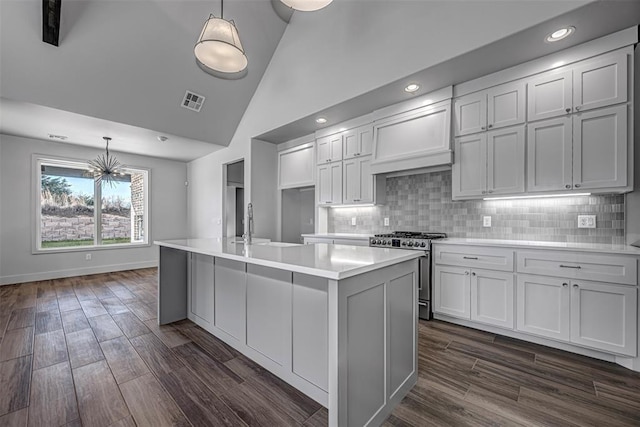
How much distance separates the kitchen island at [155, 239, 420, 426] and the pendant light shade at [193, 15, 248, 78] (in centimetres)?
171

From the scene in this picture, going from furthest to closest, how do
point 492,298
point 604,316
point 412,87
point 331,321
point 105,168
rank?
1. point 105,168
2. point 412,87
3. point 492,298
4. point 604,316
5. point 331,321

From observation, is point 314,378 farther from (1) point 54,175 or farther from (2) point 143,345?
(1) point 54,175

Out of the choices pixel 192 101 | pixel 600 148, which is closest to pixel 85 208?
pixel 192 101

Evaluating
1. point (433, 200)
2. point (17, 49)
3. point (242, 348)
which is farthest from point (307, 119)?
point (17, 49)

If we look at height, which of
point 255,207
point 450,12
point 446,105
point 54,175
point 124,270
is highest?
point 450,12

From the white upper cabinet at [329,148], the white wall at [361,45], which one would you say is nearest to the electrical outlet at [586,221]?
the white wall at [361,45]

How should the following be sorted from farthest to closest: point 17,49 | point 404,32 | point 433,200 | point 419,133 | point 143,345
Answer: point 433,200 < point 419,133 < point 17,49 < point 404,32 < point 143,345

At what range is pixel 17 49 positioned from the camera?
3.00 m

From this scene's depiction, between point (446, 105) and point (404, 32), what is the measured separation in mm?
909

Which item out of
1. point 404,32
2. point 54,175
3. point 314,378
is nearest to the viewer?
point 314,378

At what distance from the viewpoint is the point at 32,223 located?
4.96m

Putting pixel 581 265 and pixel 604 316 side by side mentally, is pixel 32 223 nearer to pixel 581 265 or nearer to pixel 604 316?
pixel 581 265

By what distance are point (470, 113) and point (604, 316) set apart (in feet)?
7.15

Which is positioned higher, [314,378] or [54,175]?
[54,175]
